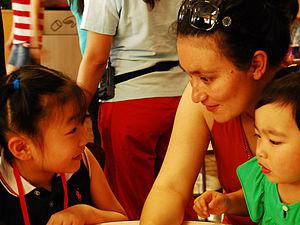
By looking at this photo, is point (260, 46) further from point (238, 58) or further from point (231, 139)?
point (231, 139)

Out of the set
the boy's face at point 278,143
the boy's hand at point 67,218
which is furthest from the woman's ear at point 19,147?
the boy's face at point 278,143

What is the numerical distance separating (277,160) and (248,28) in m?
0.29

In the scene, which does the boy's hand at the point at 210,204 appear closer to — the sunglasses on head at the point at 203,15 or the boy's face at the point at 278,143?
the boy's face at the point at 278,143

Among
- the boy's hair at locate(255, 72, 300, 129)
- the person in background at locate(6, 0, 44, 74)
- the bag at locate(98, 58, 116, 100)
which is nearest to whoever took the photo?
the boy's hair at locate(255, 72, 300, 129)

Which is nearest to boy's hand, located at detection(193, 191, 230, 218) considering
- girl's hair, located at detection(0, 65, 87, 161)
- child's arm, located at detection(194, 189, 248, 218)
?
Result: child's arm, located at detection(194, 189, 248, 218)

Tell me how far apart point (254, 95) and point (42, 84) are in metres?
0.51

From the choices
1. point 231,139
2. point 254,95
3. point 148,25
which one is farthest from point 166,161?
point 148,25

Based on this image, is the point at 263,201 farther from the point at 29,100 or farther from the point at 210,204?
the point at 29,100

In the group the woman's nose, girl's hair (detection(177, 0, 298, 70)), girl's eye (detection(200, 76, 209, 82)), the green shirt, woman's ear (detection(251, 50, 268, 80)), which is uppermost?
girl's hair (detection(177, 0, 298, 70))

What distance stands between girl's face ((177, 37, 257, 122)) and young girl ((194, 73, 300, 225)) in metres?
0.11

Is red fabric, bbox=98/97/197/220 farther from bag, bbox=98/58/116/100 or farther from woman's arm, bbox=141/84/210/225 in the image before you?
woman's arm, bbox=141/84/210/225

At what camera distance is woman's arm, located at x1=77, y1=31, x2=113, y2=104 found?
1.72 metres

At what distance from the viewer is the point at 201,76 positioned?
1.15m

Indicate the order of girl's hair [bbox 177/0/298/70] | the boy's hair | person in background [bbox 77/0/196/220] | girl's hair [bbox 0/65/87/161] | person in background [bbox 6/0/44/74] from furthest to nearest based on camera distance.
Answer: person in background [bbox 77/0/196/220], person in background [bbox 6/0/44/74], girl's hair [bbox 0/65/87/161], girl's hair [bbox 177/0/298/70], the boy's hair
